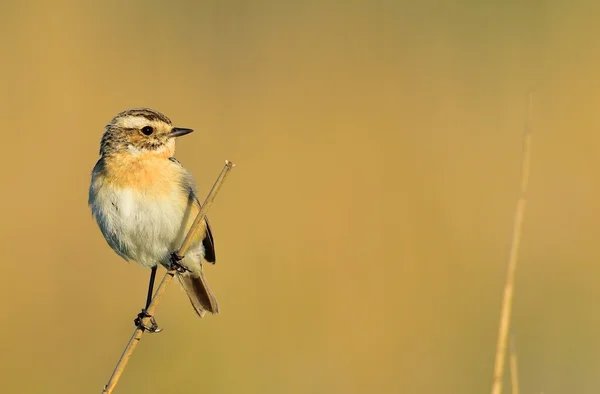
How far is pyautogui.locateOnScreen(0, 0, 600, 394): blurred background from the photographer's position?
7.07 meters

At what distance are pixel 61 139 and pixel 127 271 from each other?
196 centimetres

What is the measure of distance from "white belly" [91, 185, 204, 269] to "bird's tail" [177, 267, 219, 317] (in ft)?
1.25

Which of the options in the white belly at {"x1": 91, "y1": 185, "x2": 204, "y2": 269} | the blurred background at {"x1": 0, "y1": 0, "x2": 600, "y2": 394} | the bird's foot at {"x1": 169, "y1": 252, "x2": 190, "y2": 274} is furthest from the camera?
the blurred background at {"x1": 0, "y1": 0, "x2": 600, "y2": 394}

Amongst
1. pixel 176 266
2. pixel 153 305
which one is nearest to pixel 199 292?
pixel 176 266

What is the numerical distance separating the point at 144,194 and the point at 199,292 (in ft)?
2.73

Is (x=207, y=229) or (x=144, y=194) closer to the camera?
(x=144, y=194)

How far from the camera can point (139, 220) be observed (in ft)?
16.8

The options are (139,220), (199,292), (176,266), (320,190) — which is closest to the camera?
(176,266)

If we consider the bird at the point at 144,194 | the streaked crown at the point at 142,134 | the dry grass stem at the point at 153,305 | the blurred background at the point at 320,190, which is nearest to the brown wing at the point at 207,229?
the bird at the point at 144,194

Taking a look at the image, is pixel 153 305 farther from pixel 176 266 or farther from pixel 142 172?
pixel 142 172

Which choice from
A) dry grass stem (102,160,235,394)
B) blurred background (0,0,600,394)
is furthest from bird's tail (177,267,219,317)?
dry grass stem (102,160,235,394)

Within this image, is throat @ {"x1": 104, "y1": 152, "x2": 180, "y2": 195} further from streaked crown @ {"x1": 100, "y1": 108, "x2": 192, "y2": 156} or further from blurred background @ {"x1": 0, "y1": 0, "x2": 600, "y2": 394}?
blurred background @ {"x1": 0, "y1": 0, "x2": 600, "y2": 394}

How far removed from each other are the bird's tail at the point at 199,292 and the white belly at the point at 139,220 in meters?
0.38

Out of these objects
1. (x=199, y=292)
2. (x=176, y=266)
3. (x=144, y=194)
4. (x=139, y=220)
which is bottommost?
(x=199, y=292)
